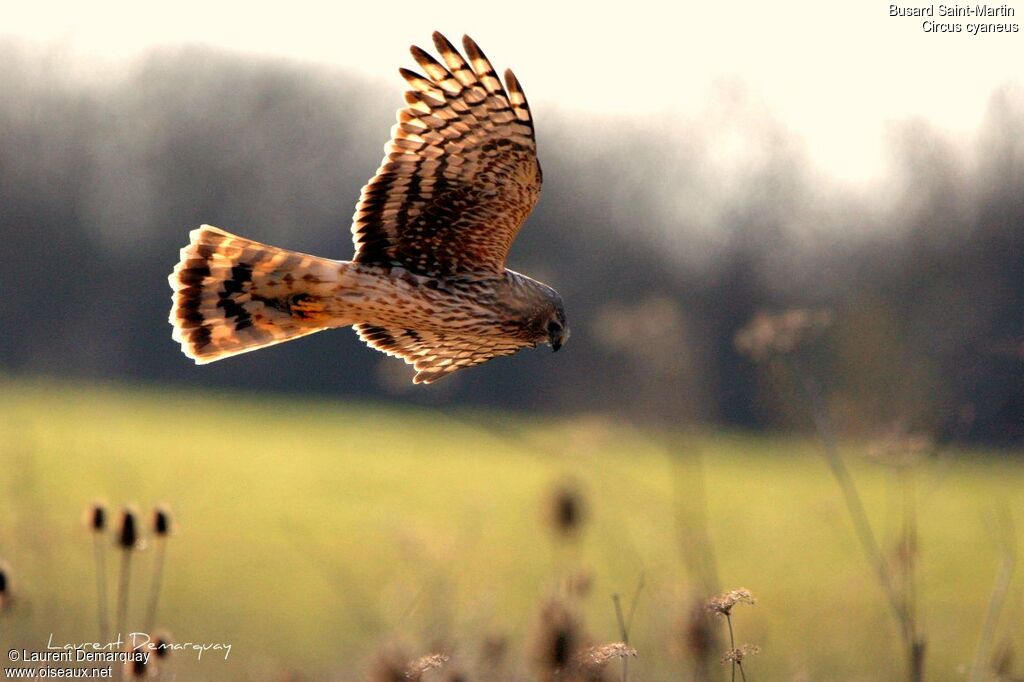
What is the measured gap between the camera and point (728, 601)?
3471mm

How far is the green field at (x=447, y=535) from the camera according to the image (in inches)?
212

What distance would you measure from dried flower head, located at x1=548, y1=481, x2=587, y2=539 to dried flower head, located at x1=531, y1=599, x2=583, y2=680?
1.13 meters

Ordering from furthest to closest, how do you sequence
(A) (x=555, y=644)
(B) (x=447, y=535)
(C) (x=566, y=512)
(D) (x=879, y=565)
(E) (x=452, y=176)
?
(B) (x=447, y=535)
(C) (x=566, y=512)
(E) (x=452, y=176)
(D) (x=879, y=565)
(A) (x=555, y=644)

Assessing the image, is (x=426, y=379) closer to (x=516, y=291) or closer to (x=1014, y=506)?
(x=516, y=291)

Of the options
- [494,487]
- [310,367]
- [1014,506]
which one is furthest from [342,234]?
[1014,506]

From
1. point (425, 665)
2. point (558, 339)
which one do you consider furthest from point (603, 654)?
point (558, 339)

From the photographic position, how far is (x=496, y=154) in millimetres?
4969

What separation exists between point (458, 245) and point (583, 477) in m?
1.39

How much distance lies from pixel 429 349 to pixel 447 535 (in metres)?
1.95

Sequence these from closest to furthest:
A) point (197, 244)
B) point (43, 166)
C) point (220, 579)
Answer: point (197, 244) → point (220, 579) → point (43, 166)

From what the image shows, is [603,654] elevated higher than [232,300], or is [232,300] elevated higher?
[232,300]

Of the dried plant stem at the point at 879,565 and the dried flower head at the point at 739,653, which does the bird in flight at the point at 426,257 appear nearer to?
the dried plant stem at the point at 879,565

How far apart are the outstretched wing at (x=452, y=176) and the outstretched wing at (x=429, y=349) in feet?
1.20

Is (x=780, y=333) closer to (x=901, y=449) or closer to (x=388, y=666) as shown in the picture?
(x=901, y=449)
